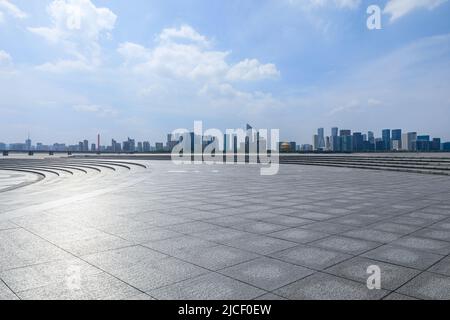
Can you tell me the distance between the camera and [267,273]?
4.31 meters

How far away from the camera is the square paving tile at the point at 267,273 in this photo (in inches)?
158

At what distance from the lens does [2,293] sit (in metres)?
3.68

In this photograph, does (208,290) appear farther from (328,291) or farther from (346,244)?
(346,244)

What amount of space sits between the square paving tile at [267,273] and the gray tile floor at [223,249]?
0.01m

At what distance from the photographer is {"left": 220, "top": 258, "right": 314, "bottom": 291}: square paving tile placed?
13.2 ft

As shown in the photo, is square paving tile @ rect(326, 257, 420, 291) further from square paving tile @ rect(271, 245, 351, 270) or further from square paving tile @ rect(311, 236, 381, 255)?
square paving tile @ rect(311, 236, 381, 255)

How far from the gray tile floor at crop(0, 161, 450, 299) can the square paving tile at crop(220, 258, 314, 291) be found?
13mm

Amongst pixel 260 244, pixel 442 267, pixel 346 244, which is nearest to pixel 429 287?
pixel 442 267

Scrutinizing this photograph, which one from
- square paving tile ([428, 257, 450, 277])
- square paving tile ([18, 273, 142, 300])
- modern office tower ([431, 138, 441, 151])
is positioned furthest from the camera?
modern office tower ([431, 138, 441, 151])

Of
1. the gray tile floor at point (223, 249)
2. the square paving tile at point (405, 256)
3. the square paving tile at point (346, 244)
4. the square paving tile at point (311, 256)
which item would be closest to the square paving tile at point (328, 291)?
the gray tile floor at point (223, 249)

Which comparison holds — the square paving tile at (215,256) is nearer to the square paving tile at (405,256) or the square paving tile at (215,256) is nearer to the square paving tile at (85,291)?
the square paving tile at (85,291)

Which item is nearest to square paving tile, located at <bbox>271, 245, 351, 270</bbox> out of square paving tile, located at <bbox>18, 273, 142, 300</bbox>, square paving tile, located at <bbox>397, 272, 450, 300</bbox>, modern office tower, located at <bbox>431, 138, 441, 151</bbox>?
square paving tile, located at <bbox>397, 272, 450, 300</bbox>
